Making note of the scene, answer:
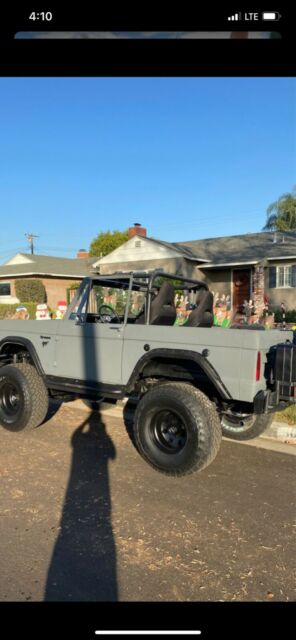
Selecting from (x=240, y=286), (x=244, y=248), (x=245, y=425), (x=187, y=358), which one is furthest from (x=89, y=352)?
(x=244, y=248)

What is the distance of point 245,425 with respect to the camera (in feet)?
17.2

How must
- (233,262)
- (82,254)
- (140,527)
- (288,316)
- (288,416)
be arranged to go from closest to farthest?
(140,527)
(288,416)
(288,316)
(233,262)
(82,254)

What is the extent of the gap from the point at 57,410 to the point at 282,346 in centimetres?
409

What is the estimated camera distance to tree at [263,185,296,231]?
91.8ft

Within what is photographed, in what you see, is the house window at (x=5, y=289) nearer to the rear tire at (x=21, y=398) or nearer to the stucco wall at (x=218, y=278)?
the stucco wall at (x=218, y=278)

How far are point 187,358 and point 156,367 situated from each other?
616mm

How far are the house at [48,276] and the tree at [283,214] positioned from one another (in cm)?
1370

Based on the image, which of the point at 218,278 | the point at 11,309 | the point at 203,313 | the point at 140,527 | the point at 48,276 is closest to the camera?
the point at 140,527

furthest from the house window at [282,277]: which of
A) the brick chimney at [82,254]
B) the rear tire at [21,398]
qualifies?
the brick chimney at [82,254]

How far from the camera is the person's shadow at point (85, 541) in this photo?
8.27ft

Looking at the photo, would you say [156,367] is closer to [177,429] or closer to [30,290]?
[177,429]

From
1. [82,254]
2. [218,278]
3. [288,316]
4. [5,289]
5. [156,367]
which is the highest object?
[82,254]
